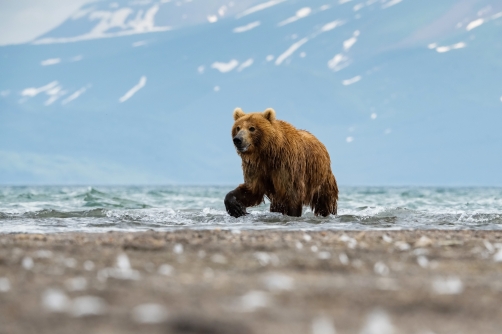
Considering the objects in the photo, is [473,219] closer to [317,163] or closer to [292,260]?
[317,163]

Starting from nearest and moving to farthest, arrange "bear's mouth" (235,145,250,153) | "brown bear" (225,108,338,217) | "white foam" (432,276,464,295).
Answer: "white foam" (432,276,464,295), "bear's mouth" (235,145,250,153), "brown bear" (225,108,338,217)

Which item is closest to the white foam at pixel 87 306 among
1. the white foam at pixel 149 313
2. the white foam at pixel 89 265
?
the white foam at pixel 149 313

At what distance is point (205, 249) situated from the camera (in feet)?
18.8

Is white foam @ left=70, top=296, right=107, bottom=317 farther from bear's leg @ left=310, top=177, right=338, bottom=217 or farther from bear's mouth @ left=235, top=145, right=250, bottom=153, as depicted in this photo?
bear's leg @ left=310, top=177, right=338, bottom=217

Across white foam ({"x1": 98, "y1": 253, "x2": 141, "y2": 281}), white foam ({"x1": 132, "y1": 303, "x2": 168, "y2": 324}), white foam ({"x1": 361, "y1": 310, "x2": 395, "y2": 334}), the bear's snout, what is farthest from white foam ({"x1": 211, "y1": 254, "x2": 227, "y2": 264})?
the bear's snout

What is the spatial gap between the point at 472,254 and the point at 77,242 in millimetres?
3225

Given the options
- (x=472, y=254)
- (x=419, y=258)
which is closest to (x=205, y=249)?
(x=419, y=258)

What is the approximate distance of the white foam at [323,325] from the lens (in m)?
2.88

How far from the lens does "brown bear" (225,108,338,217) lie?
33.6ft

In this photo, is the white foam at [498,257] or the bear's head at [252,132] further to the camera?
the bear's head at [252,132]

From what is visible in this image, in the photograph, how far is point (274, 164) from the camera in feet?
34.2

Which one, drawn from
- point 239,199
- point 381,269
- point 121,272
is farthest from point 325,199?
point 121,272

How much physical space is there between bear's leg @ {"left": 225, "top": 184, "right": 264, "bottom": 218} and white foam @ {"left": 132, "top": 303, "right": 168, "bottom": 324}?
7419mm

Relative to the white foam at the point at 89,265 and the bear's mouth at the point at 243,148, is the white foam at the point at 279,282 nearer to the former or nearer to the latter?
the white foam at the point at 89,265
